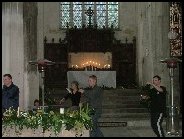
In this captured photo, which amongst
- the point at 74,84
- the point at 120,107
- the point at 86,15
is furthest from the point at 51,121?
the point at 86,15

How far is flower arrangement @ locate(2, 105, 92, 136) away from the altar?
12360mm

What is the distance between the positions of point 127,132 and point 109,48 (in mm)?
11312

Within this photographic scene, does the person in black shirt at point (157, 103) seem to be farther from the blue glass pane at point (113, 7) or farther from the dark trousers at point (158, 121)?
the blue glass pane at point (113, 7)

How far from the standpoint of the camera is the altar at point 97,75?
21.2 metres

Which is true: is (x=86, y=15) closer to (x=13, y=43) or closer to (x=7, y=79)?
(x=13, y=43)

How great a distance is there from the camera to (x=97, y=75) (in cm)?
2138

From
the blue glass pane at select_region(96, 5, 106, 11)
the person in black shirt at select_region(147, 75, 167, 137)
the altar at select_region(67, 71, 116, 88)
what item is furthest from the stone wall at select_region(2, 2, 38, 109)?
the blue glass pane at select_region(96, 5, 106, 11)

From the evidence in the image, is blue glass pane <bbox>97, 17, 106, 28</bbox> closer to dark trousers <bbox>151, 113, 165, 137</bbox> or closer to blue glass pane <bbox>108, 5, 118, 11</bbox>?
blue glass pane <bbox>108, 5, 118, 11</bbox>

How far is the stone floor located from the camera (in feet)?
41.5

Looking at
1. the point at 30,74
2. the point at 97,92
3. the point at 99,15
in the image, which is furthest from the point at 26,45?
the point at 99,15

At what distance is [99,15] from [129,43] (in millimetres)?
2531

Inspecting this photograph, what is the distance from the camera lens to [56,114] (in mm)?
8711

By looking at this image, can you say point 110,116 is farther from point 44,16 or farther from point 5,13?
point 44,16

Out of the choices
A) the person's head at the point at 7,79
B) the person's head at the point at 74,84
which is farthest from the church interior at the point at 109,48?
the person's head at the point at 7,79
